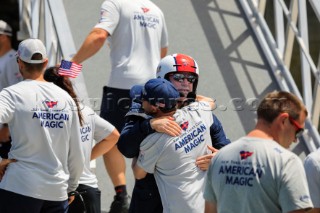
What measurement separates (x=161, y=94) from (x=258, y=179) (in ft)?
3.64

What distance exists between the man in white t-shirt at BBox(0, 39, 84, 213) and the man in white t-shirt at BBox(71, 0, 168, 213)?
1.73m

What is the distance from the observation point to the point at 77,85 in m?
8.54

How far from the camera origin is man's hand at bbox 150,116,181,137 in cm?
591

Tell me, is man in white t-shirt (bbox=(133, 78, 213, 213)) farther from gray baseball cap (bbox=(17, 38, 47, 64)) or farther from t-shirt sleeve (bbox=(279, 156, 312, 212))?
t-shirt sleeve (bbox=(279, 156, 312, 212))

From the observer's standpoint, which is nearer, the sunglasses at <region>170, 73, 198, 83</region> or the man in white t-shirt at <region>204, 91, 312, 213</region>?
the man in white t-shirt at <region>204, 91, 312, 213</region>

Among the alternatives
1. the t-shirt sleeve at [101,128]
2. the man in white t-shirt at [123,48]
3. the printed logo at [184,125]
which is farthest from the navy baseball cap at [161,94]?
the man in white t-shirt at [123,48]

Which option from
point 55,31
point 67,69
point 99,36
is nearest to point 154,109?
point 67,69

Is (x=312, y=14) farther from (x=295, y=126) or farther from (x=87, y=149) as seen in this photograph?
(x=295, y=126)

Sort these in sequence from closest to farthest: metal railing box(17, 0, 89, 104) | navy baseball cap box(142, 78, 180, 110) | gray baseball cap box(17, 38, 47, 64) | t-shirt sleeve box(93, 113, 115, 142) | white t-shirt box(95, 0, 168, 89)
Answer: navy baseball cap box(142, 78, 180, 110) → gray baseball cap box(17, 38, 47, 64) → t-shirt sleeve box(93, 113, 115, 142) → white t-shirt box(95, 0, 168, 89) → metal railing box(17, 0, 89, 104)

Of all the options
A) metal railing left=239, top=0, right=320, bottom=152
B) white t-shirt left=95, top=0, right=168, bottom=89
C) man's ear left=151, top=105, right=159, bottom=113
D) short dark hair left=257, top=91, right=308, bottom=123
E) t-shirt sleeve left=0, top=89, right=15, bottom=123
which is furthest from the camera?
metal railing left=239, top=0, right=320, bottom=152

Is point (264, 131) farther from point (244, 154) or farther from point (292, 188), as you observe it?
point (292, 188)

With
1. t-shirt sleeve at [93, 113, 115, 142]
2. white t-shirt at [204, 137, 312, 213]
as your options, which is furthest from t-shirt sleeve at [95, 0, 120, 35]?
white t-shirt at [204, 137, 312, 213]

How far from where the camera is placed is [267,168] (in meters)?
4.98

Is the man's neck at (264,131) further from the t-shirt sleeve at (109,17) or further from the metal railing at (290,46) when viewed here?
the metal railing at (290,46)
